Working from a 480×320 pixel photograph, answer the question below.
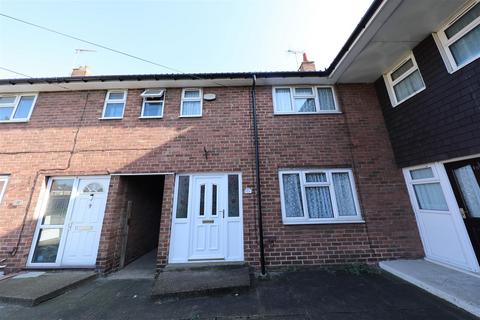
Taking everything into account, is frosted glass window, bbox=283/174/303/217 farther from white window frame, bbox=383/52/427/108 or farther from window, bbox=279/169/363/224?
white window frame, bbox=383/52/427/108

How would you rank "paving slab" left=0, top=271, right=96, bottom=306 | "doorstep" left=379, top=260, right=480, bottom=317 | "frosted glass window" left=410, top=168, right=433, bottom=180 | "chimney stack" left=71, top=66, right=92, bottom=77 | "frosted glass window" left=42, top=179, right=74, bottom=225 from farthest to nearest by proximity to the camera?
"chimney stack" left=71, top=66, right=92, bottom=77, "frosted glass window" left=42, top=179, right=74, bottom=225, "frosted glass window" left=410, top=168, right=433, bottom=180, "paving slab" left=0, top=271, right=96, bottom=306, "doorstep" left=379, top=260, right=480, bottom=317

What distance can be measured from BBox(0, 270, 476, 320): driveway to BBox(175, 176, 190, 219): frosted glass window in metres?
1.70

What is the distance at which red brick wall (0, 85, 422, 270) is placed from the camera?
4770 millimetres

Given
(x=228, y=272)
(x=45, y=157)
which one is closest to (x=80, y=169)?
(x=45, y=157)

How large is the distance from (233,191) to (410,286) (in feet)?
13.4

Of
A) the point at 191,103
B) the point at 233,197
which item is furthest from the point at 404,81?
the point at 191,103

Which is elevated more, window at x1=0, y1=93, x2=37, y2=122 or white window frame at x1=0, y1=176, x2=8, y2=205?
window at x1=0, y1=93, x2=37, y2=122

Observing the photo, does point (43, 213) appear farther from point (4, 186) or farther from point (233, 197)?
point (233, 197)

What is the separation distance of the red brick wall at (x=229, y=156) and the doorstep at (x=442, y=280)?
435mm

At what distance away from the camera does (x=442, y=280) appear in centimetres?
349

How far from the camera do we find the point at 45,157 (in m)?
5.32

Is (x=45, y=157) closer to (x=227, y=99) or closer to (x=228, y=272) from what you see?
(x=227, y=99)

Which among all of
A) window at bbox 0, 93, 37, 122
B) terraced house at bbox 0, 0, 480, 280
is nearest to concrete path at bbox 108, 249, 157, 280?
terraced house at bbox 0, 0, 480, 280

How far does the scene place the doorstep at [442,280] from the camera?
2.89m
